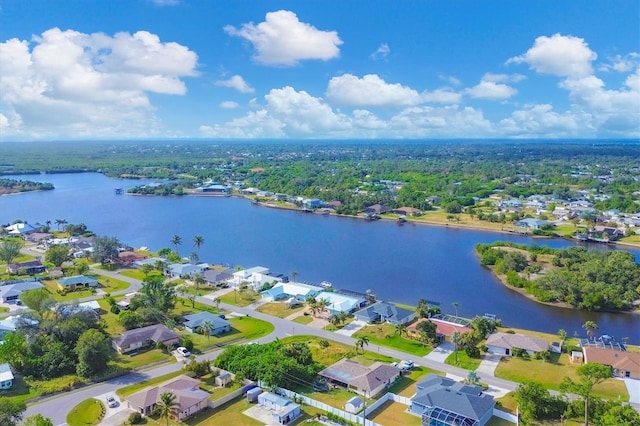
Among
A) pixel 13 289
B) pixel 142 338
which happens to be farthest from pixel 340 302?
pixel 13 289

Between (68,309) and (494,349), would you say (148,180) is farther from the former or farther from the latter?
(494,349)

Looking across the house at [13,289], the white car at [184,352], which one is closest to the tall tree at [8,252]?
the house at [13,289]

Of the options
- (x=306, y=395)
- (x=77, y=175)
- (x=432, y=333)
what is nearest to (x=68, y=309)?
(x=306, y=395)

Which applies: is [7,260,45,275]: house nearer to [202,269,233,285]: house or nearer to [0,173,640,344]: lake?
[0,173,640,344]: lake

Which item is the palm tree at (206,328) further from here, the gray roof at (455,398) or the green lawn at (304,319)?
the gray roof at (455,398)

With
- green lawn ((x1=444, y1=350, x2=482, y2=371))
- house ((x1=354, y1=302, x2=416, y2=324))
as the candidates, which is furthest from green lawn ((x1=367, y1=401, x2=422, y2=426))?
house ((x1=354, y1=302, x2=416, y2=324))
